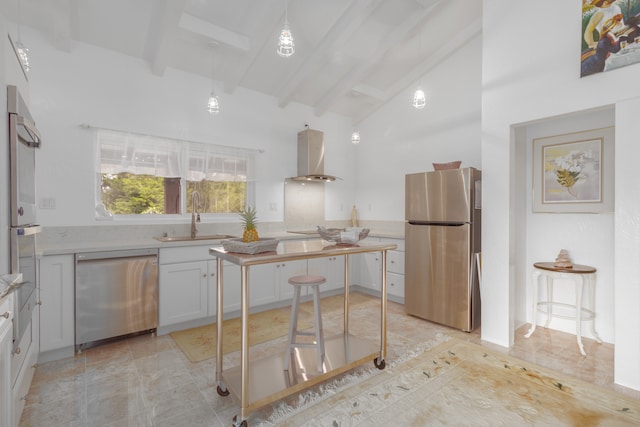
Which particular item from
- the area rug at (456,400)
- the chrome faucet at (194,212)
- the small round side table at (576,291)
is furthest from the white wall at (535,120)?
the chrome faucet at (194,212)

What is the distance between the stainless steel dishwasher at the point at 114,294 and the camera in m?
2.63

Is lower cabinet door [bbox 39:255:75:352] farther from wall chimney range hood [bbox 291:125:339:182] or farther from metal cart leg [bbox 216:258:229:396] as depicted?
wall chimney range hood [bbox 291:125:339:182]

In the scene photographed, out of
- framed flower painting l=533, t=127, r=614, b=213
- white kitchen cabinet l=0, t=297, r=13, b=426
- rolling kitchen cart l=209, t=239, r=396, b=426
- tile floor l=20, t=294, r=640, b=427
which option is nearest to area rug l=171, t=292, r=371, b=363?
tile floor l=20, t=294, r=640, b=427

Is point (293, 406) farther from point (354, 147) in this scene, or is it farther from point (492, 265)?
point (354, 147)

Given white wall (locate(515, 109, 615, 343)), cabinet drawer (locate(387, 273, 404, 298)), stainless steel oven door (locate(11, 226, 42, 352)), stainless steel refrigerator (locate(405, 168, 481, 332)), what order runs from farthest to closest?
cabinet drawer (locate(387, 273, 404, 298))
stainless steel refrigerator (locate(405, 168, 481, 332))
white wall (locate(515, 109, 615, 343))
stainless steel oven door (locate(11, 226, 42, 352))

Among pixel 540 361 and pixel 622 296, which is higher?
pixel 622 296

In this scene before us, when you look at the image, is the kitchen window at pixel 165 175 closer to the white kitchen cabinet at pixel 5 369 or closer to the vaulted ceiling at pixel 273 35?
the vaulted ceiling at pixel 273 35

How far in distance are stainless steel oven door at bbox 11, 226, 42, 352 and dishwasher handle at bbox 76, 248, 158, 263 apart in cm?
46

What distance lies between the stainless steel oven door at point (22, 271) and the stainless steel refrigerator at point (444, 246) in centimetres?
327

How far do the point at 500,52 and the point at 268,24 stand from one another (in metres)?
2.21

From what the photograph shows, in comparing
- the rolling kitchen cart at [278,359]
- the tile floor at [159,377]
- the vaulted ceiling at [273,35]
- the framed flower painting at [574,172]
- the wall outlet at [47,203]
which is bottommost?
the tile floor at [159,377]

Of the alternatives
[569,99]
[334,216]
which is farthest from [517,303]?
[334,216]

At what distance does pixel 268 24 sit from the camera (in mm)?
3070

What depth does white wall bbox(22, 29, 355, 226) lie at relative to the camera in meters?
2.90
